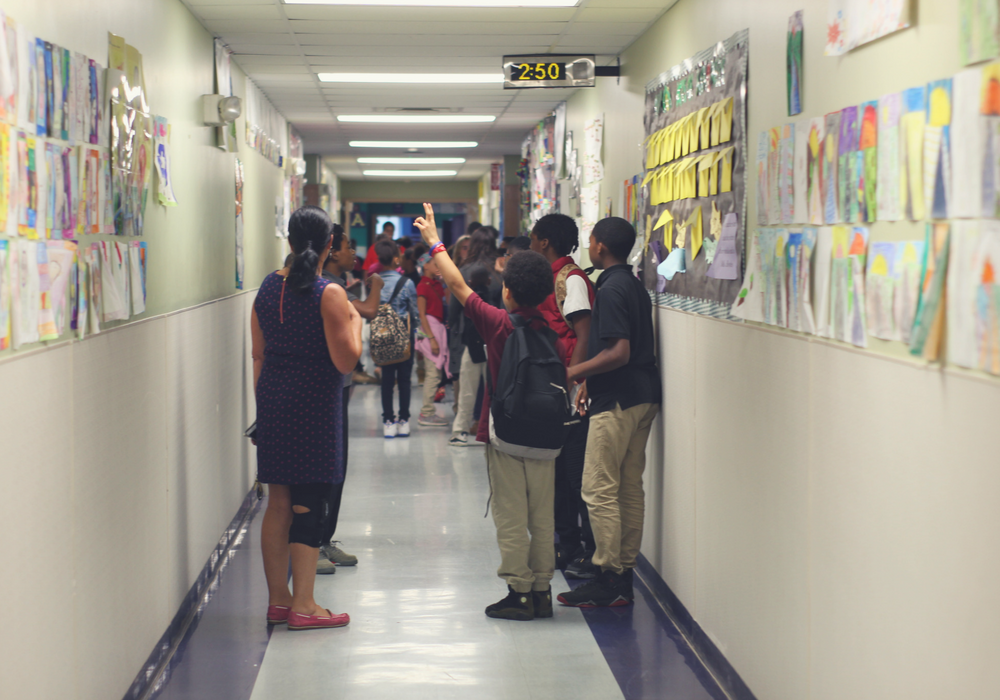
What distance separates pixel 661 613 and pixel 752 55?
7.71 ft

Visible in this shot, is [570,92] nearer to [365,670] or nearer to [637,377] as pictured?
[637,377]

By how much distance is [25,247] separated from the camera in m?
2.12

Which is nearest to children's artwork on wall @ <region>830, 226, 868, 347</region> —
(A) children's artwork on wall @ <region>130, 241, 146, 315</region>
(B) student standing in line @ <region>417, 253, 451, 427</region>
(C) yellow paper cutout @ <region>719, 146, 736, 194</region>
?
(C) yellow paper cutout @ <region>719, 146, 736, 194</region>

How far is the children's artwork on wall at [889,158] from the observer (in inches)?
79.7

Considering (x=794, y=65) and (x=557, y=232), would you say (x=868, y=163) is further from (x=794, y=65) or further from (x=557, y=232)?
(x=557, y=232)

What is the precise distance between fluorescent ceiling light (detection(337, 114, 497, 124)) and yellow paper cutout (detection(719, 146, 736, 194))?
549 cm

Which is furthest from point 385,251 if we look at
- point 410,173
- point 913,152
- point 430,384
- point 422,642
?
point 410,173

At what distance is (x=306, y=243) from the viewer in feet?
12.0

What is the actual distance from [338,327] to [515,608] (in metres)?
1.42

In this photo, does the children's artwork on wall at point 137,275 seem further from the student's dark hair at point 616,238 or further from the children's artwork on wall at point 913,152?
the children's artwork on wall at point 913,152

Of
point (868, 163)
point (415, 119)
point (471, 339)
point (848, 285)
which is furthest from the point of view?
point (415, 119)

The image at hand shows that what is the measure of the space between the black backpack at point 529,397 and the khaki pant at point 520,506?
0.28 feet

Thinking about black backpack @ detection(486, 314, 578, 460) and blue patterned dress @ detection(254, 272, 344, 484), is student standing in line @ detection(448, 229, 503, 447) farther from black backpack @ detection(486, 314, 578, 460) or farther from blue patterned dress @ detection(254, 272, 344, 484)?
blue patterned dress @ detection(254, 272, 344, 484)

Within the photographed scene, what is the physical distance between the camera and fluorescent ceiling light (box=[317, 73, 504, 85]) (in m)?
6.48
